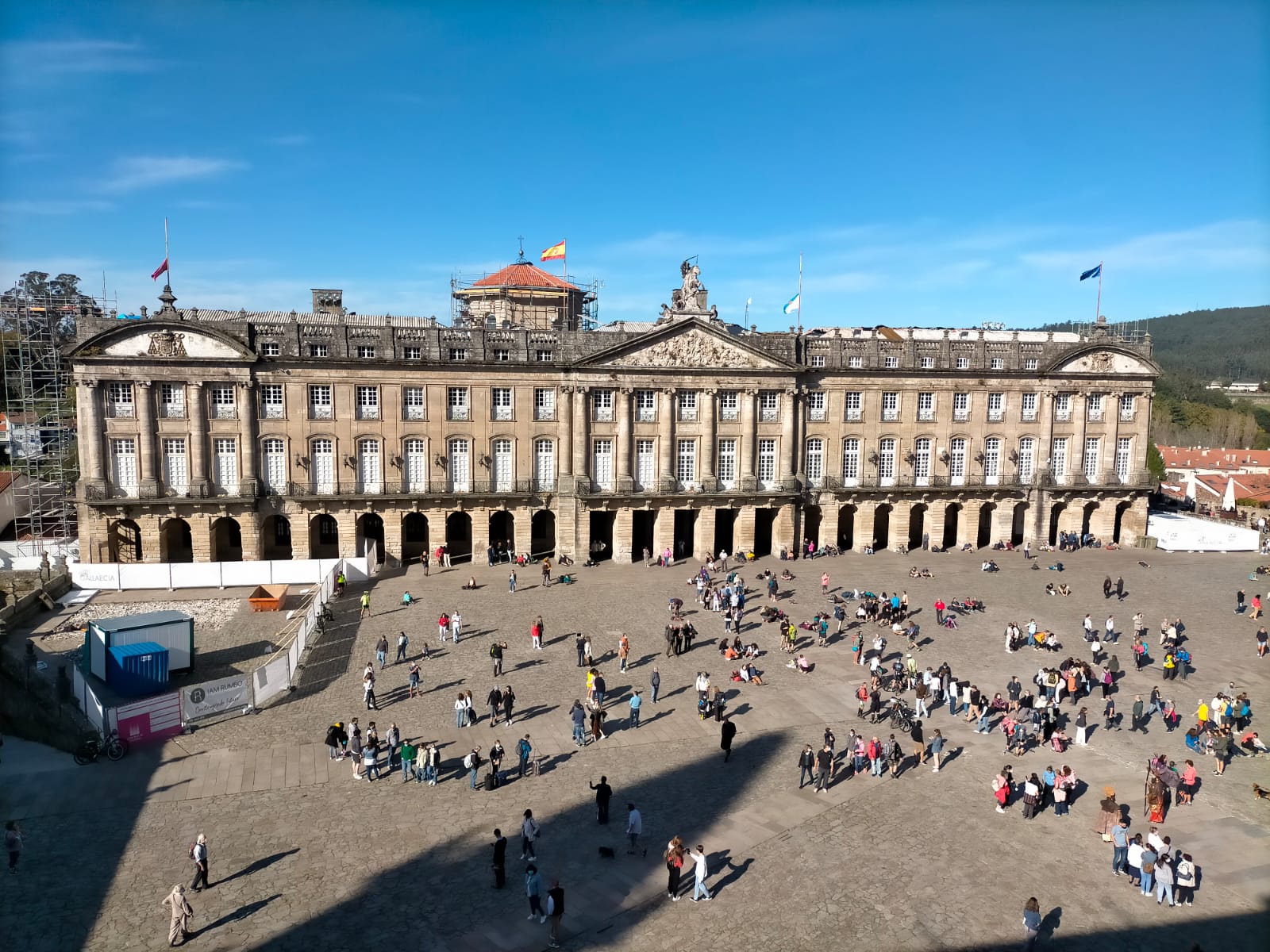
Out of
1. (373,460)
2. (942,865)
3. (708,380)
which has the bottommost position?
(942,865)

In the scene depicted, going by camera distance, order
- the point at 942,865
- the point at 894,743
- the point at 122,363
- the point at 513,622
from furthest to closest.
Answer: the point at 122,363 < the point at 513,622 < the point at 894,743 < the point at 942,865

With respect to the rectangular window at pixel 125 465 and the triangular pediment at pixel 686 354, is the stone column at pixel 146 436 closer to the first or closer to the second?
the rectangular window at pixel 125 465

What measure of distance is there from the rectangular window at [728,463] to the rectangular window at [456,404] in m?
15.8

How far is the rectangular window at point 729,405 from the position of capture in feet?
181

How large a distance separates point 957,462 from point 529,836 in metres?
46.4

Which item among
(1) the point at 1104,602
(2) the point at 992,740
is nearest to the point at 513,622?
(2) the point at 992,740

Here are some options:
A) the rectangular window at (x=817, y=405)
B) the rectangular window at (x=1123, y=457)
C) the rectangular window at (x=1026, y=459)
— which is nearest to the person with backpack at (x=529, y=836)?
the rectangular window at (x=817, y=405)

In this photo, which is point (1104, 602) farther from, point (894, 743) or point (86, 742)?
point (86, 742)

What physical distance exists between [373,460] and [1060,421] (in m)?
44.8

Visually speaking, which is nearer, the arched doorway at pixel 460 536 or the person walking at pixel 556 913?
the person walking at pixel 556 913

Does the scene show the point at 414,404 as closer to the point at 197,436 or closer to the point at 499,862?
the point at 197,436

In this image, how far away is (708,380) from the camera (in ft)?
178

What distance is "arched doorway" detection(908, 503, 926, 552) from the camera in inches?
2379

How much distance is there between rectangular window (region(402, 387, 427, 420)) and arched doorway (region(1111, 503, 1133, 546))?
4687cm
